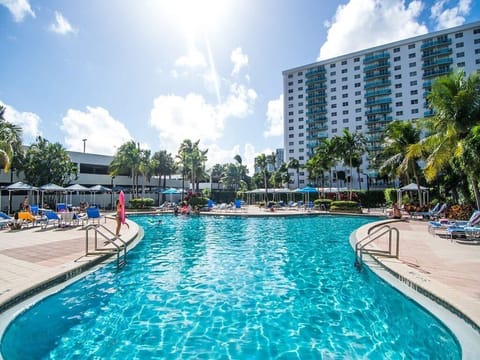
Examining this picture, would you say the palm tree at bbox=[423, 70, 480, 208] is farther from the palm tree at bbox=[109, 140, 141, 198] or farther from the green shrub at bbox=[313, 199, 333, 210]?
the palm tree at bbox=[109, 140, 141, 198]

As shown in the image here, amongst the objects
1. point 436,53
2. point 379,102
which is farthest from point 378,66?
point 436,53

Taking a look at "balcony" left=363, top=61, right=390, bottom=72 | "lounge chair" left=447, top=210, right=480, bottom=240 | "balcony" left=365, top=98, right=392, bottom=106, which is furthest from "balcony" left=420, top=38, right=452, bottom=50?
"lounge chair" left=447, top=210, right=480, bottom=240

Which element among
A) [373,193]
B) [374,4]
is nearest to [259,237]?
[374,4]

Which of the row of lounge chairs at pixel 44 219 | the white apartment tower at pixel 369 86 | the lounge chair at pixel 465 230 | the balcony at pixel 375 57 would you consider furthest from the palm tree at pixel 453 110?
the balcony at pixel 375 57

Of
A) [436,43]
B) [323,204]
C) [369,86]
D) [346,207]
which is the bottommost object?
[346,207]

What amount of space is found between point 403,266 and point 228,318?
4.33 meters

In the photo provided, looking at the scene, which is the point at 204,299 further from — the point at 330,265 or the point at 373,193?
the point at 373,193

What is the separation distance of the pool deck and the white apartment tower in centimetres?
5009

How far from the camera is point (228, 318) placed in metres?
4.56

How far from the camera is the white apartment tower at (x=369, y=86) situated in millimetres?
56213

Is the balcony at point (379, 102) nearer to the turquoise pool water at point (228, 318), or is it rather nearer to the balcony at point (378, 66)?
the balcony at point (378, 66)

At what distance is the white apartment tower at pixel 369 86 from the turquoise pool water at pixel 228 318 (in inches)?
2076

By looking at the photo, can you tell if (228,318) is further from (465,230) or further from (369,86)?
(369,86)

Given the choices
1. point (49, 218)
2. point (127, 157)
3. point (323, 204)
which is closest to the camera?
point (49, 218)
